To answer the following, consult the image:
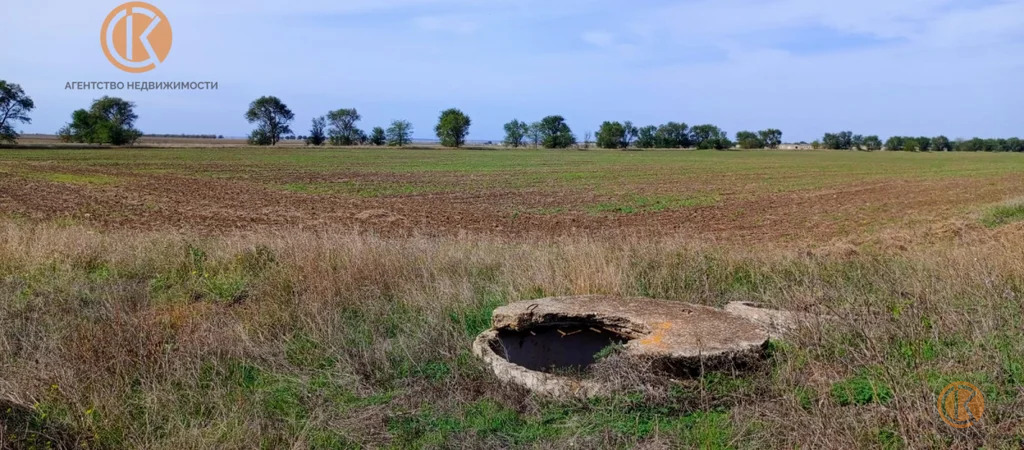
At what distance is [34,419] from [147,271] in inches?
189

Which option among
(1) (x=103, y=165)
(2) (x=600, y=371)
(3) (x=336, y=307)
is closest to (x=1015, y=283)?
(2) (x=600, y=371)

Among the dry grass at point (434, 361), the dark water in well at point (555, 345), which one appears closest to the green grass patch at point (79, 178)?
the dry grass at point (434, 361)

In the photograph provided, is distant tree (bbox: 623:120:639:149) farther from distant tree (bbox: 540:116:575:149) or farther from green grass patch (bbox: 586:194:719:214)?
green grass patch (bbox: 586:194:719:214)

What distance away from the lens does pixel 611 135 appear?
133m

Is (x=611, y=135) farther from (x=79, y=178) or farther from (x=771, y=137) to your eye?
(x=79, y=178)

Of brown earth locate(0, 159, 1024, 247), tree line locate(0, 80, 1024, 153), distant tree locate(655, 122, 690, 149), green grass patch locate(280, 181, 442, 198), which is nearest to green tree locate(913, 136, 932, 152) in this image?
tree line locate(0, 80, 1024, 153)

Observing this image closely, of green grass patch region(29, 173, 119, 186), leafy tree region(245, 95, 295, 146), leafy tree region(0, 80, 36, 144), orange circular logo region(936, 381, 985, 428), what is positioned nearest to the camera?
orange circular logo region(936, 381, 985, 428)

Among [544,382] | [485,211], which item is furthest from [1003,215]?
[544,382]

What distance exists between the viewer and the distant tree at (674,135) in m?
140

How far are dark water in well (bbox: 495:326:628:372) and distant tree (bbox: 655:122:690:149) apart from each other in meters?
139

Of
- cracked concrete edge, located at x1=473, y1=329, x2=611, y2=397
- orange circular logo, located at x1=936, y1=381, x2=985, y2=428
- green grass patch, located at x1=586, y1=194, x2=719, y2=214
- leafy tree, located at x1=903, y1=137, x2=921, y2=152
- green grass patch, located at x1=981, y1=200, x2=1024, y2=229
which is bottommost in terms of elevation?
green grass patch, located at x1=586, y1=194, x2=719, y2=214

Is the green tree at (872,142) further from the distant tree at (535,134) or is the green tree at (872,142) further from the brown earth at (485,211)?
the brown earth at (485,211)

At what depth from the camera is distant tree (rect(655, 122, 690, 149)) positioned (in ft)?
458

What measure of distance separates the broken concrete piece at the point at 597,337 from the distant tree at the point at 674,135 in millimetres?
138863
